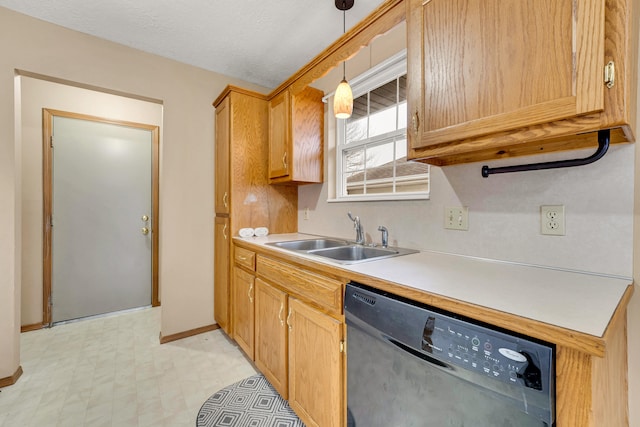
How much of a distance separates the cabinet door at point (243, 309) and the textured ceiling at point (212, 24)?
1779 millimetres

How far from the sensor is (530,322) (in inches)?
24.4

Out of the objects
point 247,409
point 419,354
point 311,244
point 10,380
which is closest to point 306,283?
point 419,354

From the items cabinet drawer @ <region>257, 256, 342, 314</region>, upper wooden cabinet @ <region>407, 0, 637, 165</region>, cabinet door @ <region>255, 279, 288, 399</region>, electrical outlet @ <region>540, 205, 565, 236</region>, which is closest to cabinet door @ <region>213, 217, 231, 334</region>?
cabinet door @ <region>255, 279, 288, 399</region>

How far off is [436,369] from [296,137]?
1.84 meters

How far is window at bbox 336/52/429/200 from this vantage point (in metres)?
1.82

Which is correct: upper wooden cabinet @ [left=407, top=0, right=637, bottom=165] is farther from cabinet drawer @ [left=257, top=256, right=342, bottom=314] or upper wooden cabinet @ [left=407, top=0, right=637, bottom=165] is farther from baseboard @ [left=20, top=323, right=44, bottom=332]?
baseboard @ [left=20, top=323, right=44, bottom=332]

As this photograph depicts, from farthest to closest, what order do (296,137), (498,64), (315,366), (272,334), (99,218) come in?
(99,218) < (296,137) < (272,334) < (315,366) < (498,64)

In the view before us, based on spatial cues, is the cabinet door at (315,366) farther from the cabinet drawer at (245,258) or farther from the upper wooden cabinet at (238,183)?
the upper wooden cabinet at (238,183)

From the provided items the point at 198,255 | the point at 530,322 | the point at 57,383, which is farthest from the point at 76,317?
Answer: the point at 530,322

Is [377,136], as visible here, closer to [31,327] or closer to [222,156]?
[222,156]

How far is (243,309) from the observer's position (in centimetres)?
208

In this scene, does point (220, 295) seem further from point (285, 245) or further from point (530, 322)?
point (530, 322)

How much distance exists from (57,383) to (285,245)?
1760 mm

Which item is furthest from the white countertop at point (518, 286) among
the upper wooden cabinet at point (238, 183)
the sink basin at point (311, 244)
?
the upper wooden cabinet at point (238, 183)
